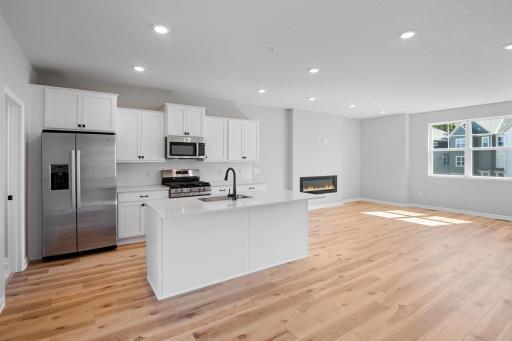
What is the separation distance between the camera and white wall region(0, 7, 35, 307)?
244 cm

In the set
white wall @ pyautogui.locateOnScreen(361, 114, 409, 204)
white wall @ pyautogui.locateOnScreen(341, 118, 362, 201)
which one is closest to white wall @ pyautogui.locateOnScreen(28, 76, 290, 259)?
white wall @ pyautogui.locateOnScreen(341, 118, 362, 201)

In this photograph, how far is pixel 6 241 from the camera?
311 centimetres

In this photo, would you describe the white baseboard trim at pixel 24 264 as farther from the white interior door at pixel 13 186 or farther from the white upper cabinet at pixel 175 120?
the white upper cabinet at pixel 175 120

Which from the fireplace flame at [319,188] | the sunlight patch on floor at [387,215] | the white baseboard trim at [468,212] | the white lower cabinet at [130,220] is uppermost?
the fireplace flame at [319,188]

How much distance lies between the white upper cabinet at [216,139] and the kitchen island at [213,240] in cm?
211

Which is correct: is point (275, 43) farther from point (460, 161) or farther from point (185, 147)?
point (460, 161)

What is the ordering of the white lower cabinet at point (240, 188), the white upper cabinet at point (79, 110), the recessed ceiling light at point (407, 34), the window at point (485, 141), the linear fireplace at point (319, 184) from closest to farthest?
the recessed ceiling light at point (407, 34), the white upper cabinet at point (79, 110), the white lower cabinet at point (240, 188), the window at point (485, 141), the linear fireplace at point (319, 184)

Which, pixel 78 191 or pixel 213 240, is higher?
pixel 78 191

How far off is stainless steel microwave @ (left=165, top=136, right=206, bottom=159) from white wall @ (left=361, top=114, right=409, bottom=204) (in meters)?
5.83

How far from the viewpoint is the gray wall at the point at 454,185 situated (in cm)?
593

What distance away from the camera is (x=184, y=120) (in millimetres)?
4801

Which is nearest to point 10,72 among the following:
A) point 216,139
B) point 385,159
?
point 216,139

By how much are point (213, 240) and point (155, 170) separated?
267 cm

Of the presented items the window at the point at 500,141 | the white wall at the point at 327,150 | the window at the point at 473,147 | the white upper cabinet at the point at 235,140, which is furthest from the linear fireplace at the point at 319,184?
the window at the point at 500,141
